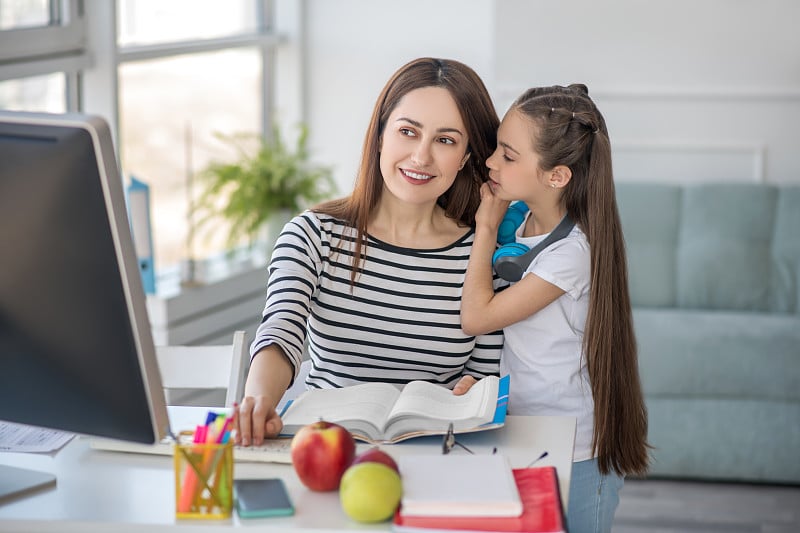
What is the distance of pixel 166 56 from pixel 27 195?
268 centimetres

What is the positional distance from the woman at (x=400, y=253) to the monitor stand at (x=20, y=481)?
0.59 m

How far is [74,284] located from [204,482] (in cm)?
26

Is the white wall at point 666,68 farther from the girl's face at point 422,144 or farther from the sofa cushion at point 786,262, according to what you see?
the girl's face at point 422,144

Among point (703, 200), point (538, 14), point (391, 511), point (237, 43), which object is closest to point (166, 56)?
point (237, 43)

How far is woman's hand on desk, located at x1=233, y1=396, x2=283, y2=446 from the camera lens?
1377mm

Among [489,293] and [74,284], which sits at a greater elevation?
[74,284]

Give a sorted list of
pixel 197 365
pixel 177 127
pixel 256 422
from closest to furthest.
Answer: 1. pixel 256 422
2. pixel 197 365
3. pixel 177 127

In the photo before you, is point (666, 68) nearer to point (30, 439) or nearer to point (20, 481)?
point (30, 439)

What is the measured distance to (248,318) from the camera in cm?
378

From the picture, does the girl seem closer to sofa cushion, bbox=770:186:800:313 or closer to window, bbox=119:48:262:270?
window, bbox=119:48:262:270

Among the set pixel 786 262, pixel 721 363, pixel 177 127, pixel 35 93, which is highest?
pixel 35 93

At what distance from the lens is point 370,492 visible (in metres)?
1.11

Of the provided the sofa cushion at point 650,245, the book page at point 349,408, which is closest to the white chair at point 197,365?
the book page at point 349,408

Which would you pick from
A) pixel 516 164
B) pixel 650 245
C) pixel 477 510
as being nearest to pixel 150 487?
pixel 477 510
